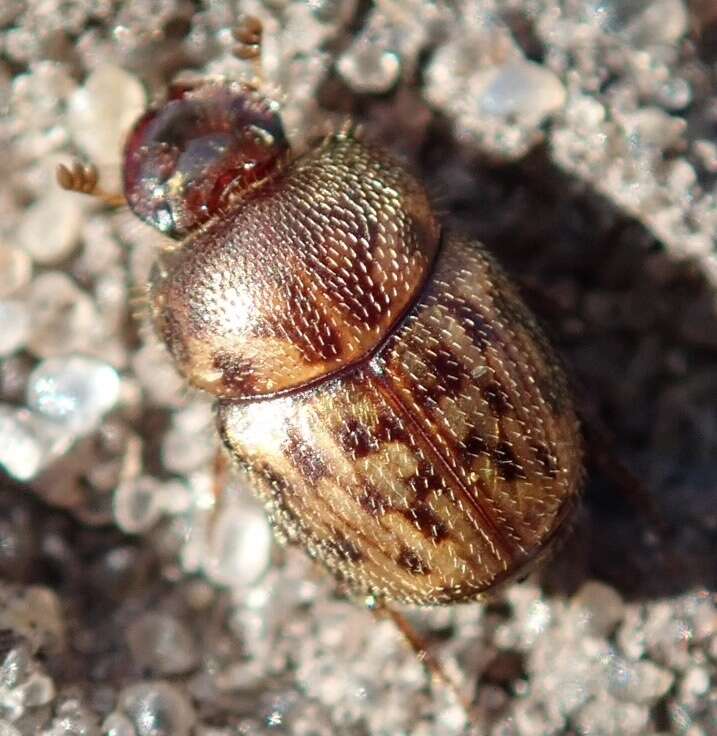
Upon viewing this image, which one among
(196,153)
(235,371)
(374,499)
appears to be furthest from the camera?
(196,153)

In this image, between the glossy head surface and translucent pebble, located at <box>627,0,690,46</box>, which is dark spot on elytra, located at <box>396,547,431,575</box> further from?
translucent pebble, located at <box>627,0,690,46</box>

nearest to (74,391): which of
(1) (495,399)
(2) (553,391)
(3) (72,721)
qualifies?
(3) (72,721)

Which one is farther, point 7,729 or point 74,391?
point 74,391

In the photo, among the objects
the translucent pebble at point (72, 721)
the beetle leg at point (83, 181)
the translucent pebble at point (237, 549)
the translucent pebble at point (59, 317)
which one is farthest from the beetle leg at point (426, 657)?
the beetle leg at point (83, 181)

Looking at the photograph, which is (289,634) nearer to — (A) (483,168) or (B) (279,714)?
(B) (279,714)

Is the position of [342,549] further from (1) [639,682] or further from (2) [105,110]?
(2) [105,110]

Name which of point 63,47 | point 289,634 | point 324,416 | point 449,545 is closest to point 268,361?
point 324,416

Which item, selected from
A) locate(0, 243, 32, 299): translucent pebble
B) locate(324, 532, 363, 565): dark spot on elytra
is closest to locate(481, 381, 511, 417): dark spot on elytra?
locate(324, 532, 363, 565): dark spot on elytra
